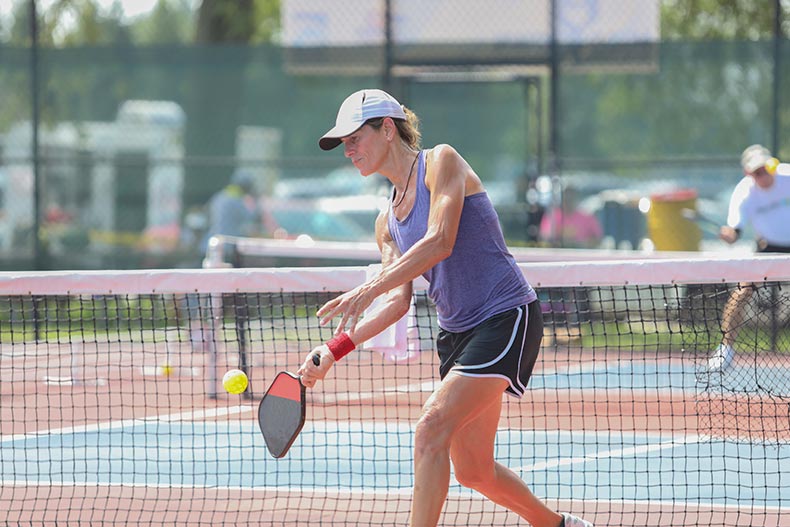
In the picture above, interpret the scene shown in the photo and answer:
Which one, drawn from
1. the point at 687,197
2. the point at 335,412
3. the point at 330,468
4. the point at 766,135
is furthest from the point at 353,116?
the point at 766,135

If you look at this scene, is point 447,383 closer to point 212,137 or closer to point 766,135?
point 766,135

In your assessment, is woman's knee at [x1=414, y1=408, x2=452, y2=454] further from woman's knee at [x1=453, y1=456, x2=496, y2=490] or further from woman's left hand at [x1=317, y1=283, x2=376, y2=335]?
woman's left hand at [x1=317, y1=283, x2=376, y2=335]

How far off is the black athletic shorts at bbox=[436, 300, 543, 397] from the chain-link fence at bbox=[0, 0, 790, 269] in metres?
7.76

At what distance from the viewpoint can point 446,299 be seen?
472 cm

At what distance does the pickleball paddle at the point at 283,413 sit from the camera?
15.6ft

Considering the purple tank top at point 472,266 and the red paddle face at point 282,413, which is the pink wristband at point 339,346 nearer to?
the red paddle face at point 282,413

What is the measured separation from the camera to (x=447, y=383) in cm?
455

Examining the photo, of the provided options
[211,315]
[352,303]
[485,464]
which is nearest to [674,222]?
[211,315]

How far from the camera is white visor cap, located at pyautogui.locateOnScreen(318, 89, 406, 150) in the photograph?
457 cm

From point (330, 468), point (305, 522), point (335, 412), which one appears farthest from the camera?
point (335, 412)

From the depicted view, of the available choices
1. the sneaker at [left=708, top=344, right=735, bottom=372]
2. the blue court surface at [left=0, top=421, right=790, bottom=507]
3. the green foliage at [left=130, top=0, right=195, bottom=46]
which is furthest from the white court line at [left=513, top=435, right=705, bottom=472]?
the green foliage at [left=130, top=0, right=195, bottom=46]

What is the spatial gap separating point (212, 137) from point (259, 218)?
1.26 m

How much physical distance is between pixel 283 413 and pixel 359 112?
3.78ft

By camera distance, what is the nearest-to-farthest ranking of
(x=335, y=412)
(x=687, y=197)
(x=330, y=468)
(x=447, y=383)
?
(x=447, y=383), (x=330, y=468), (x=335, y=412), (x=687, y=197)
